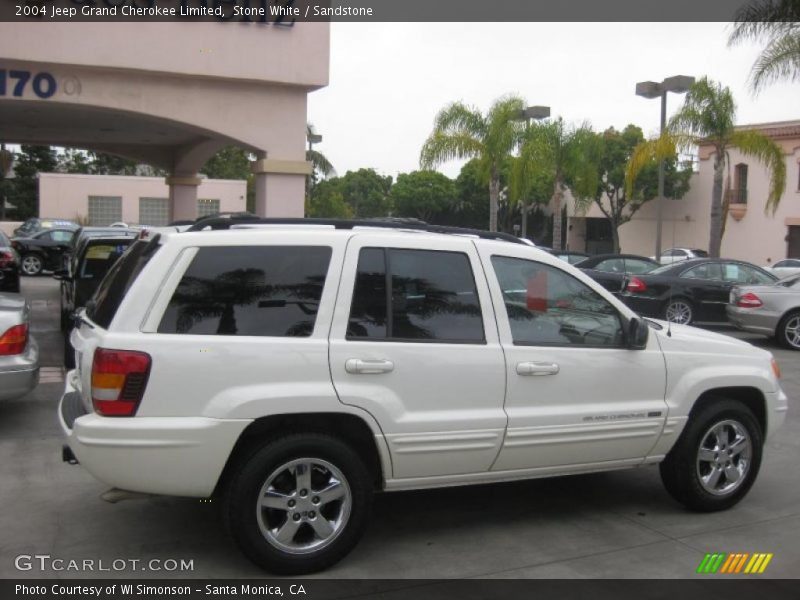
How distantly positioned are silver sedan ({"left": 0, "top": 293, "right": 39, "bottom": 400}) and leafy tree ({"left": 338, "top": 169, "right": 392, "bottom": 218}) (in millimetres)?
50322

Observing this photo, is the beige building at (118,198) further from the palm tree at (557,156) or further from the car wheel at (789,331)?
the car wheel at (789,331)

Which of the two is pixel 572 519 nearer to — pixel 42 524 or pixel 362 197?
pixel 42 524

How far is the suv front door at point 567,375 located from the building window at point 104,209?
41.3 m

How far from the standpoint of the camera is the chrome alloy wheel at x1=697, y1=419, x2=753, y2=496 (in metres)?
5.53

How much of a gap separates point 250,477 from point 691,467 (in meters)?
2.93

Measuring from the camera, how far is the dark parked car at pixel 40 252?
25.4 meters

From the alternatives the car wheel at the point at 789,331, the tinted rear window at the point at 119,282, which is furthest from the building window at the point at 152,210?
the tinted rear window at the point at 119,282

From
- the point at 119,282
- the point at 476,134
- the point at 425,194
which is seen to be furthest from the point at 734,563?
the point at 425,194

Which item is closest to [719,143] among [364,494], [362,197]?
[364,494]

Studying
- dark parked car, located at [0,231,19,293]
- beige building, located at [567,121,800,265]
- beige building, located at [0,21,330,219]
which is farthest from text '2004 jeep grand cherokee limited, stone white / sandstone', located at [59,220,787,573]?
beige building, located at [567,121,800,265]

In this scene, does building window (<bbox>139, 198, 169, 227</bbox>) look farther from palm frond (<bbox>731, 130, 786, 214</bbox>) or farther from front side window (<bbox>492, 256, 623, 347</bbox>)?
front side window (<bbox>492, 256, 623, 347</bbox>)

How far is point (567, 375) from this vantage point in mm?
4996

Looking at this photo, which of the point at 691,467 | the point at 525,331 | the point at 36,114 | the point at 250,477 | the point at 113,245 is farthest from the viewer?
the point at 36,114

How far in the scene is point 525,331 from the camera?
16.4ft
